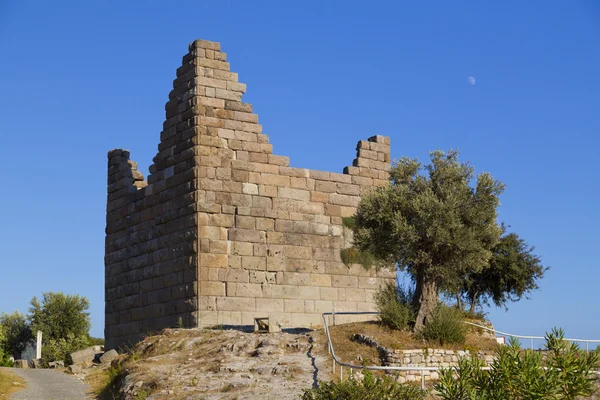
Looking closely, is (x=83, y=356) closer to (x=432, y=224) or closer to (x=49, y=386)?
(x=49, y=386)

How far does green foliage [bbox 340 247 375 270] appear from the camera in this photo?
2442 cm

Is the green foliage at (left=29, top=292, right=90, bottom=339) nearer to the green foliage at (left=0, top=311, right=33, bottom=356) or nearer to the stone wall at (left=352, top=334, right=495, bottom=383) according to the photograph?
the green foliage at (left=0, top=311, right=33, bottom=356)

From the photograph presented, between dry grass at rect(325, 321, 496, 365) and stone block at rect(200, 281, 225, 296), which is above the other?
stone block at rect(200, 281, 225, 296)

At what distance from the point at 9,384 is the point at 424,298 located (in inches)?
387

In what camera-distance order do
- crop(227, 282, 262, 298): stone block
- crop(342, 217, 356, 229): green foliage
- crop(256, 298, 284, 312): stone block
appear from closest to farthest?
crop(227, 282, 262, 298): stone block → crop(256, 298, 284, 312): stone block → crop(342, 217, 356, 229): green foliage

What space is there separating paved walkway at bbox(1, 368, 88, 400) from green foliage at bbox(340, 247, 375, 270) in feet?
26.0

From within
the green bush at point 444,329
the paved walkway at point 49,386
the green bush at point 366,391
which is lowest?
the green bush at point 366,391

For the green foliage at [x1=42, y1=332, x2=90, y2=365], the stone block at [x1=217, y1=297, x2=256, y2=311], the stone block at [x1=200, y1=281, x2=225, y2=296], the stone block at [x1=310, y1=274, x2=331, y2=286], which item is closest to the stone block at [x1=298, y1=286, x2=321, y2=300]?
the stone block at [x1=310, y1=274, x2=331, y2=286]

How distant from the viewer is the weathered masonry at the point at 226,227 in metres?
22.3

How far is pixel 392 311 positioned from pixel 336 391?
18.1ft

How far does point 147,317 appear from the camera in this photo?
2409 centimetres

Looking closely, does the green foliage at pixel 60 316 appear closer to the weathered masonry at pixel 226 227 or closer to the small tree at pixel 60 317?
the small tree at pixel 60 317

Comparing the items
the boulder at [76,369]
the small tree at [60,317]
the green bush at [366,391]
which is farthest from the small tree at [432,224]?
the small tree at [60,317]

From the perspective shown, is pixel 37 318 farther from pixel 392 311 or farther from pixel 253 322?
pixel 392 311
